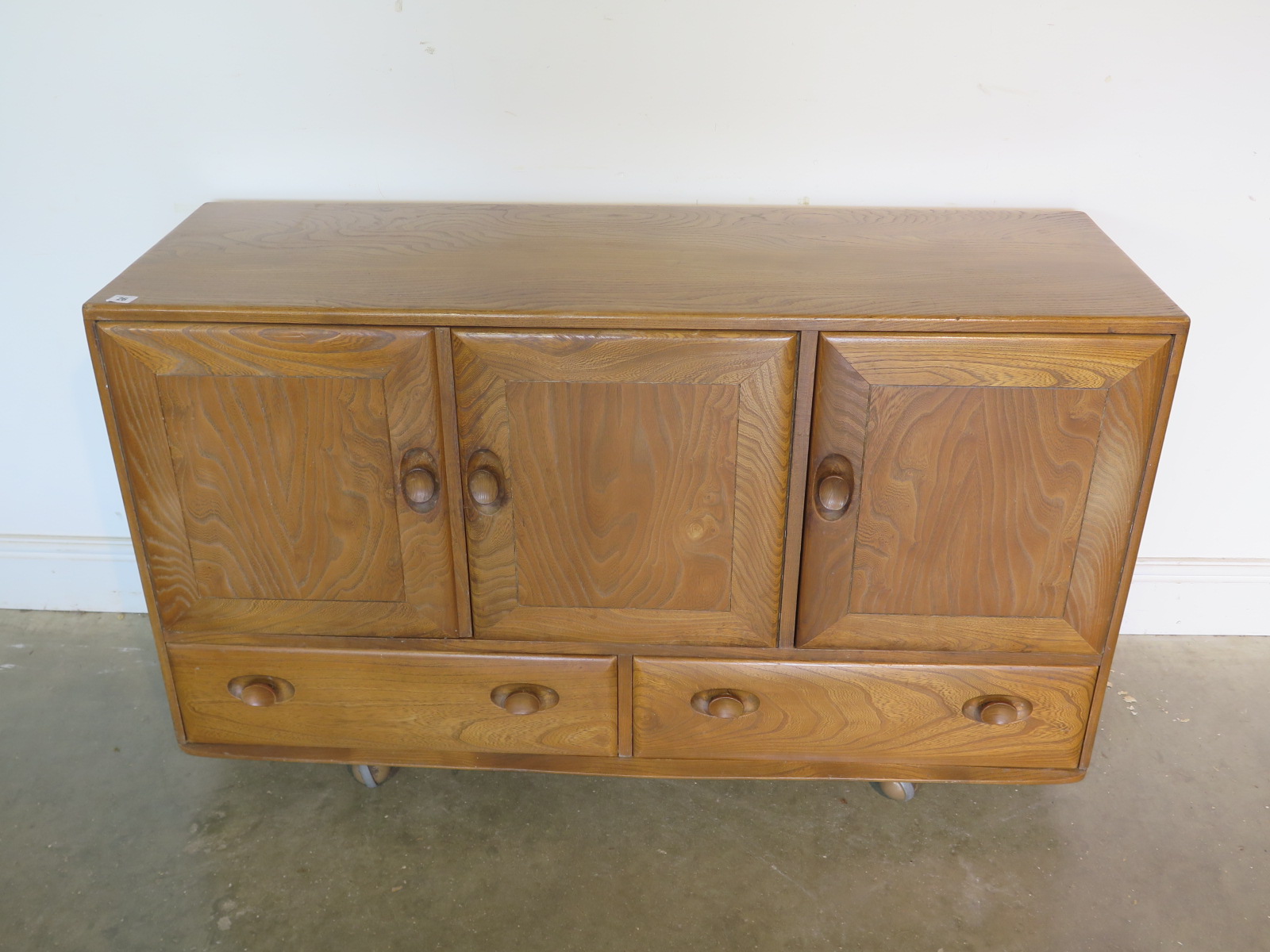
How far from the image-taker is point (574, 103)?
5.10 feet

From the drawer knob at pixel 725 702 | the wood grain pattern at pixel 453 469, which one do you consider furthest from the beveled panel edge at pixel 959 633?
the wood grain pattern at pixel 453 469

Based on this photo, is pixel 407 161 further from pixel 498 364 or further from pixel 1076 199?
pixel 1076 199

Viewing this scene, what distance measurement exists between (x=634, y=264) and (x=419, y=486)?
0.38m

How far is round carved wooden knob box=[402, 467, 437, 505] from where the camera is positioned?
4.21ft

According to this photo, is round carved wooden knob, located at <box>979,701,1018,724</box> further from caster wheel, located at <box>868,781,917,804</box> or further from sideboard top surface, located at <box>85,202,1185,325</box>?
sideboard top surface, located at <box>85,202,1185,325</box>

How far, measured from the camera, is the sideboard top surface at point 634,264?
1.21 m

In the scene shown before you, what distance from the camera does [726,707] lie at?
4.63ft

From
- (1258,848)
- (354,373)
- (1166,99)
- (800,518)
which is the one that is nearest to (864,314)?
(800,518)

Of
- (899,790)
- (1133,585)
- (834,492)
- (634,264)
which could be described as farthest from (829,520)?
(1133,585)

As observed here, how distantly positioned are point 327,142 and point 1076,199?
1.11m

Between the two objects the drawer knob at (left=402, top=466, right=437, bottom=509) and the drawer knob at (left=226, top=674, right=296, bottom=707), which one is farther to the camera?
the drawer knob at (left=226, top=674, right=296, bottom=707)

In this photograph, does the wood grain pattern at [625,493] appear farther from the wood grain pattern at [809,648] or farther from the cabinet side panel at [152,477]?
the cabinet side panel at [152,477]

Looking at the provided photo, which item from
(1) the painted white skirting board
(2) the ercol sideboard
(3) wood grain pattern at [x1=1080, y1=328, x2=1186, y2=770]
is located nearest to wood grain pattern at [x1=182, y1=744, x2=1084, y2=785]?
(2) the ercol sideboard

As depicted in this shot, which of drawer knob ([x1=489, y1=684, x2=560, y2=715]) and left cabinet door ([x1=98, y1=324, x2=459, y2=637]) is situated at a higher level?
left cabinet door ([x1=98, y1=324, x2=459, y2=637])
